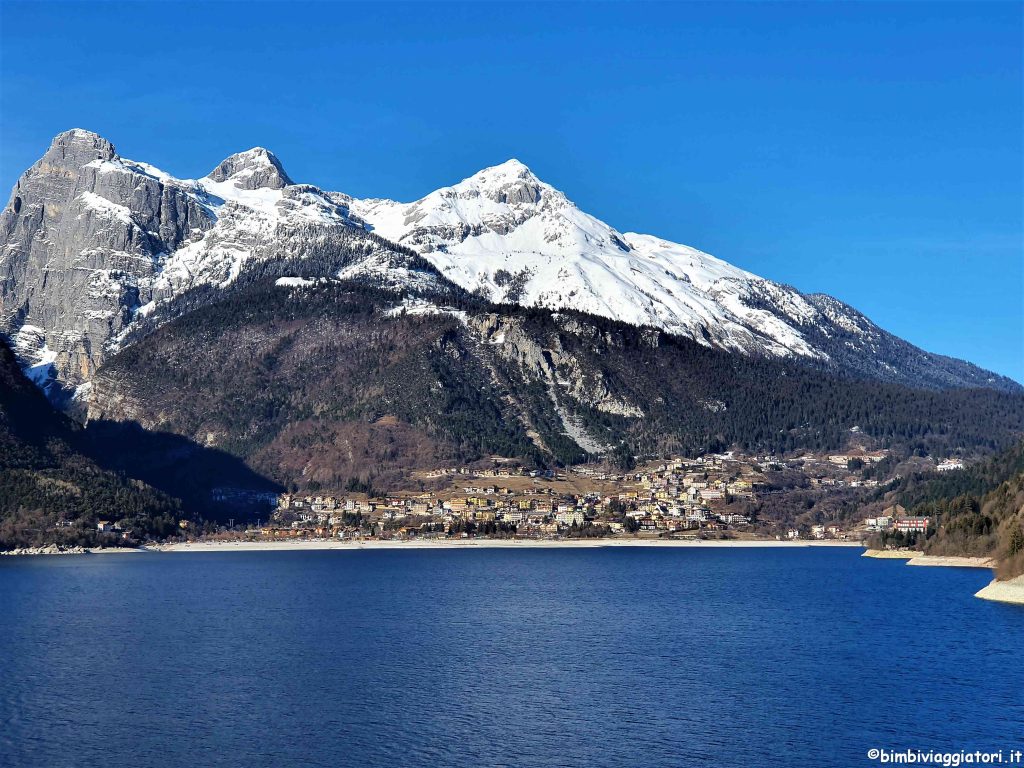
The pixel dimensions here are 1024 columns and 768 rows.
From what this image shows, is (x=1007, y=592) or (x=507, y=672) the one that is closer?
(x=507, y=672)

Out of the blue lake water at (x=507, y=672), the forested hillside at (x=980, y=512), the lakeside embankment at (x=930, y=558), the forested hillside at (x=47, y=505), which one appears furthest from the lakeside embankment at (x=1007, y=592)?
the forested hillside at (x=47, y=505)

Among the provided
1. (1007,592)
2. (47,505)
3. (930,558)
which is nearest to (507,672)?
(1007,592)

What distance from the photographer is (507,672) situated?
255ft

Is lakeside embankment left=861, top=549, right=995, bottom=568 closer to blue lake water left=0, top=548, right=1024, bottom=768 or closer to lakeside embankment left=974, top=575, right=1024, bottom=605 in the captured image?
blue lake water left=0, top=548, right=1024, bottom=768

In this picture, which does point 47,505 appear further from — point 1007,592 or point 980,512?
point 1007,592

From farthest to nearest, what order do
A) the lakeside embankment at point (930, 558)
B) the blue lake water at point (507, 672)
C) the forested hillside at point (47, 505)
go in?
the forested hillside at point (47, 505) < the lakeside embankment at point (930, 558) < the blue lake water at point (507, 672)

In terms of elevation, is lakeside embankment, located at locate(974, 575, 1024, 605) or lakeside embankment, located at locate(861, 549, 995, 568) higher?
lakeside embankment, located at locate(861, 549, 995, 568)

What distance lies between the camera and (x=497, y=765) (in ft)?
186

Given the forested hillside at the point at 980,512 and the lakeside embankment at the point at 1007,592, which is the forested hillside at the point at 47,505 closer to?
the forested hillside at the point at 980,512

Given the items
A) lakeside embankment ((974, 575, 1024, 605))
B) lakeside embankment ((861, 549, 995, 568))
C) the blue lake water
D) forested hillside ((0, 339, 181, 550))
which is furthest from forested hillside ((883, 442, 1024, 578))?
forested hillside ((0, 339, 181, 550))

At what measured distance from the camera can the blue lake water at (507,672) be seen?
59.9m

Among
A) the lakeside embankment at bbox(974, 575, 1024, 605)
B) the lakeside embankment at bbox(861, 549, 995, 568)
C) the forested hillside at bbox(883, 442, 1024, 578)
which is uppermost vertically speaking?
the forested hillside at bbox(883, 442, 1024, 578)

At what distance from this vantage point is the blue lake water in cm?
5991

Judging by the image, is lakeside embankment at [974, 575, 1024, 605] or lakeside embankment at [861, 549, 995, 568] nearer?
lakeside embankment at [974, 575, 1024, 605]
